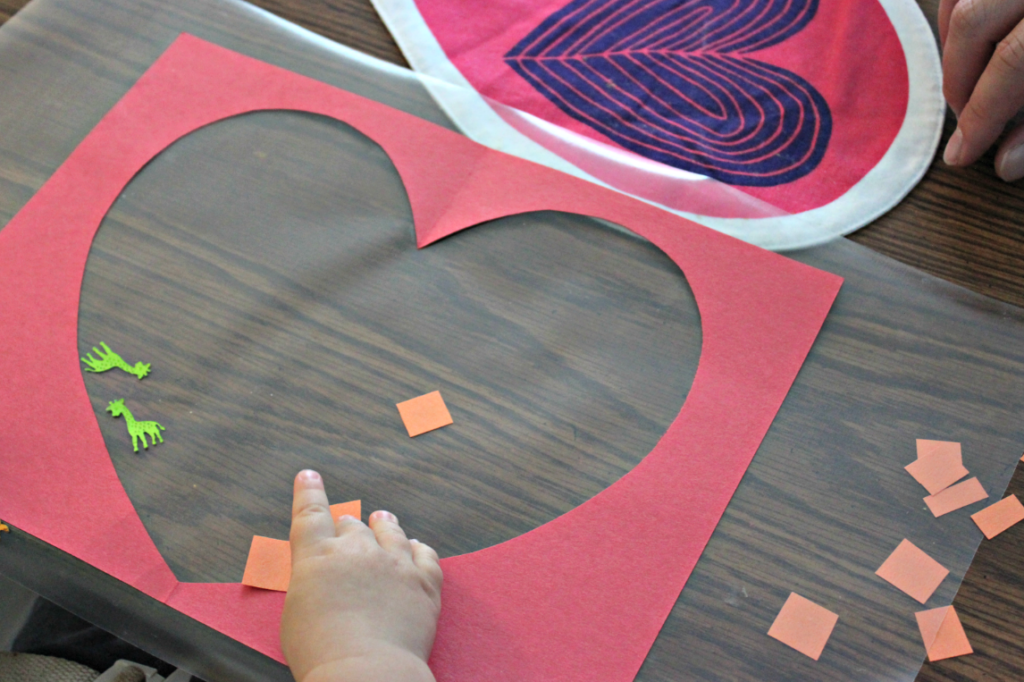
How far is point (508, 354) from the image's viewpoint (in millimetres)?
647

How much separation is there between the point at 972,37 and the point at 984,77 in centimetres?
3

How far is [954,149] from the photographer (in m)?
0.70

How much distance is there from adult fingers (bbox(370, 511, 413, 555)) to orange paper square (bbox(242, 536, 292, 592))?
68 mm

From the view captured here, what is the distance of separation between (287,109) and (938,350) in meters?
0.65

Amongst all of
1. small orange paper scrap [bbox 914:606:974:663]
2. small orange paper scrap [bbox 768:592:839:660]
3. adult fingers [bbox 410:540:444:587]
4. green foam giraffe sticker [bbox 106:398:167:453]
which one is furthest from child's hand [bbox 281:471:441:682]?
small orange paper scrap [bbox 914:606:974:663]

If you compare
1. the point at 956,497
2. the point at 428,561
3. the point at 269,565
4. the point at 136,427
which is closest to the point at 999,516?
the point at 956,497

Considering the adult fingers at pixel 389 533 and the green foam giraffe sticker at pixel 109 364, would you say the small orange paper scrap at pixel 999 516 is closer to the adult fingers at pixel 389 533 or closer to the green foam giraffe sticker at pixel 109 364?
the adult fingers at pixel 389 533

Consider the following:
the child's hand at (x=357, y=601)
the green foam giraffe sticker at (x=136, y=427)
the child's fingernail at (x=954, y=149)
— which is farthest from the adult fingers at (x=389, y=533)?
the child's fingernail at (x=954, y=149)

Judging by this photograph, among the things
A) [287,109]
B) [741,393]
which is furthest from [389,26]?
[741,393]

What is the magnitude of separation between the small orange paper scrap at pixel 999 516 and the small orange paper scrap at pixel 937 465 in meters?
0.03

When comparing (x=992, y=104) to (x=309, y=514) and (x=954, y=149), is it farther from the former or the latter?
(x=309, y=514)

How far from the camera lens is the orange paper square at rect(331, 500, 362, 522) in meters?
0.59

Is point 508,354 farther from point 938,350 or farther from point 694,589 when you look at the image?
point 938,350

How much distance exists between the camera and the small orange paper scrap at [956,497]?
1.89 feet
